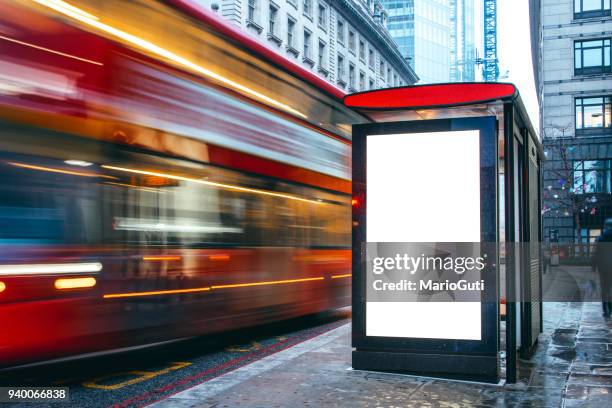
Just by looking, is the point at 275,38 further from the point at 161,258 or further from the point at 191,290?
the point at 161,258

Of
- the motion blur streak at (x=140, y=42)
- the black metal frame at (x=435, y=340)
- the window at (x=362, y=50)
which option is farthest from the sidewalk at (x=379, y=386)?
the window at (x=362, y=50)

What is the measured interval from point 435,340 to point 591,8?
1544 inches

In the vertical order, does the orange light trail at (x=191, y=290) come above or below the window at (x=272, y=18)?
below

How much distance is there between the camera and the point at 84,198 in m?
6.51

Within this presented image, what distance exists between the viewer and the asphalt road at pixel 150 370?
21.6ft

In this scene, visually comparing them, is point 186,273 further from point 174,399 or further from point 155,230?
point 174,399

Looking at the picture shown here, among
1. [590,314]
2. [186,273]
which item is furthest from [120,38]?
[590,314]

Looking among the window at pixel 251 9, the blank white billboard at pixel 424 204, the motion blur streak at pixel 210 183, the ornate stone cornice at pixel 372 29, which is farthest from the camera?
the ornate stone cornice at pixel 372 29

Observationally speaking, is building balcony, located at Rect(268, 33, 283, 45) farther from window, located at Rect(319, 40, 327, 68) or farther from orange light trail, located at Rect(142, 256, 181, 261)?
orange light trail, located at Rect(142, 256, 181, 261)

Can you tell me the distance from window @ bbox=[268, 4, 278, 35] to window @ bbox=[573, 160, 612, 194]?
18.6 metres

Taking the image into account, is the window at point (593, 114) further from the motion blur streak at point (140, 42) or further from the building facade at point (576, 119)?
the motion blur streak at point (140, 42)

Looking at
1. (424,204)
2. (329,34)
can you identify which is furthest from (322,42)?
(424,204)

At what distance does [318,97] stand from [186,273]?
4.62 m

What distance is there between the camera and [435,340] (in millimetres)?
6594
